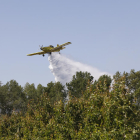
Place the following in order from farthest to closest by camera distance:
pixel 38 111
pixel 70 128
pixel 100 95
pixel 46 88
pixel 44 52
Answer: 1. pixel 46 88
2. pixel 44 52
3. pixel 38 111
4. pixel 70 128
5. pixel 100 95

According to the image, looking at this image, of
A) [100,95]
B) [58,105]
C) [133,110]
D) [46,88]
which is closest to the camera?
[133,110]

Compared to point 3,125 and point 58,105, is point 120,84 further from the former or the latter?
point 3,125

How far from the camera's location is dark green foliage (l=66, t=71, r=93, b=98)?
11088cm

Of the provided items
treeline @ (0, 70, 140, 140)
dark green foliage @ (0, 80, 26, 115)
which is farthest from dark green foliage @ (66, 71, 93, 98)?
treeline @ (0, 70, 140, 140)

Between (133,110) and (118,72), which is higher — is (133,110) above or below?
below

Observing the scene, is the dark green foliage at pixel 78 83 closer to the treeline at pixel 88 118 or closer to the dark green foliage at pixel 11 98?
the dark green foliage at pixel 11 98

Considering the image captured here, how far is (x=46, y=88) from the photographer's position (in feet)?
384

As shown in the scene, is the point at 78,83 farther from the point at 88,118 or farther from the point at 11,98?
the point at 88,118

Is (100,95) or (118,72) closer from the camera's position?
(100,95)

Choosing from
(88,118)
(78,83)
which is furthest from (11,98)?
(88,118)

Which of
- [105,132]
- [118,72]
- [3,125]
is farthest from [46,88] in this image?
[105,132]

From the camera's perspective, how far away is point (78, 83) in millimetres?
112750

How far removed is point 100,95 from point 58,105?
22.4 ft

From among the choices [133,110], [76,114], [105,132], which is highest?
[76,114]
